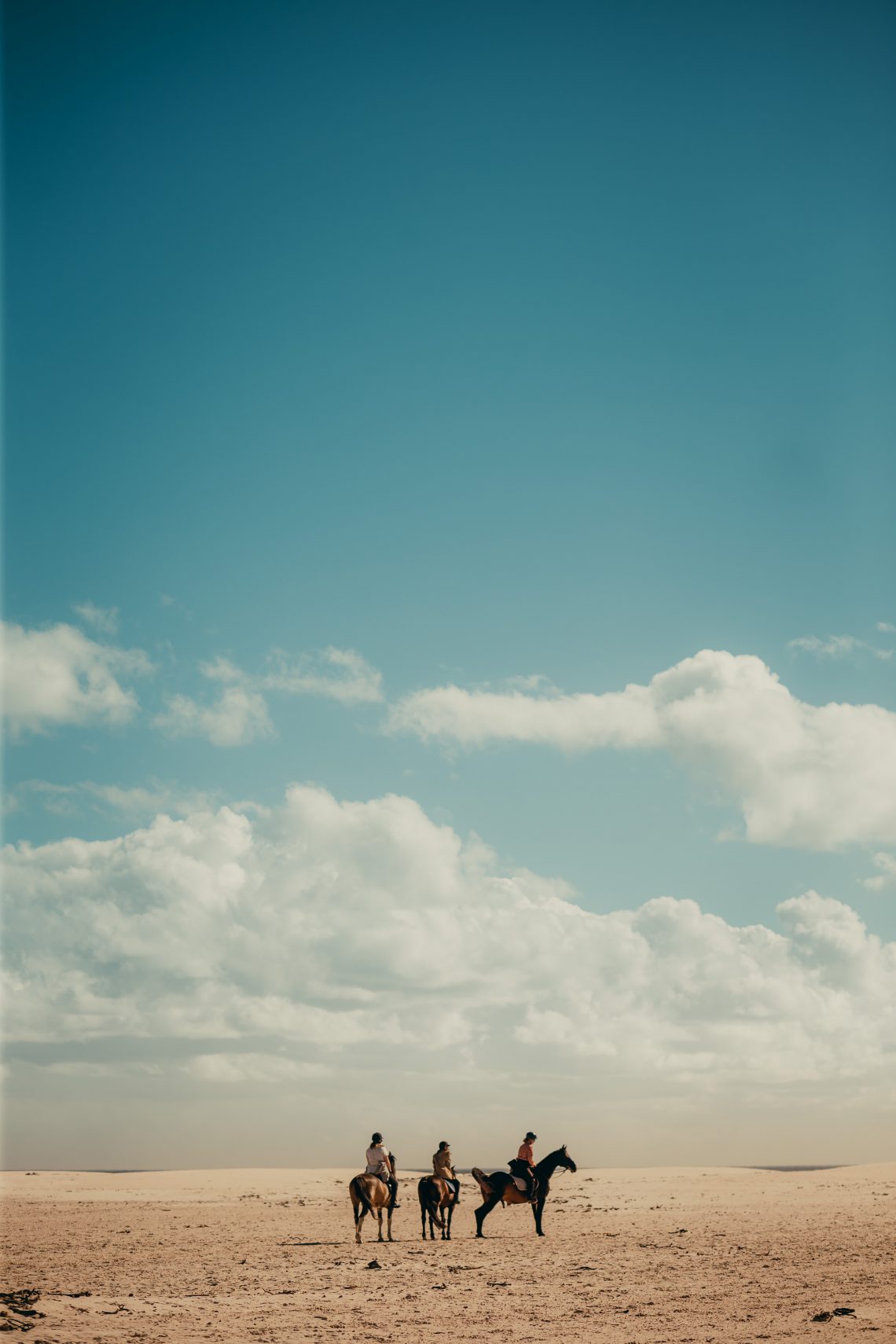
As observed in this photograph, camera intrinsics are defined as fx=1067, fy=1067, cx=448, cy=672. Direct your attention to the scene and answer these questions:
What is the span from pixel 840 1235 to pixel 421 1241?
10.5 meters

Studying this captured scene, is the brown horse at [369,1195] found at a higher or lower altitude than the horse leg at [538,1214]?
higher

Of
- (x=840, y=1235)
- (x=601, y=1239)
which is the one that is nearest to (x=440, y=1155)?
(x=601, y=1239)

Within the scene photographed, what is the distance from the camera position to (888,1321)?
15.5m

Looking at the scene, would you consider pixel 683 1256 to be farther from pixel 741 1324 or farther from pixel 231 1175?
pixel 231 1175

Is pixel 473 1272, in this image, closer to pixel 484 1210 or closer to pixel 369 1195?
pixel 369 1195

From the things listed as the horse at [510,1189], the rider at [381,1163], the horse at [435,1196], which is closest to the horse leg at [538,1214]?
the horse at [510,1189]

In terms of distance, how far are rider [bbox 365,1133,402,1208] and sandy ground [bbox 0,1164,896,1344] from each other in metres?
1.38

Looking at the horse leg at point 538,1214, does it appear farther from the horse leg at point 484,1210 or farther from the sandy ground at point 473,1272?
the horse leg at point 484,1210

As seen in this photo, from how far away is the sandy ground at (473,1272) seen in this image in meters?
15.7

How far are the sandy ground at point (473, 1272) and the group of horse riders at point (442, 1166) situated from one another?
1328mm

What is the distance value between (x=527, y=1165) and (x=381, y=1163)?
3831 millimetres

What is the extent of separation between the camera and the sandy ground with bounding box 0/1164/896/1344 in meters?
15.7

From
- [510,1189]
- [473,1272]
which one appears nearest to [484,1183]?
[510,1189]

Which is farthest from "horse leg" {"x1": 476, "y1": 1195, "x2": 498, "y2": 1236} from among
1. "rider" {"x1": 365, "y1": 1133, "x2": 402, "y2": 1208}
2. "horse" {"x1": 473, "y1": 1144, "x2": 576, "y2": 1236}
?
"rider" {"x1": 365, "y1": 1133, "x2": 402, "y2": 1208}
